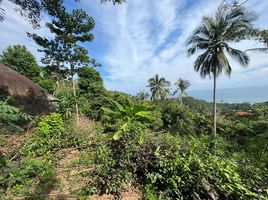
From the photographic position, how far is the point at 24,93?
9.89 metres

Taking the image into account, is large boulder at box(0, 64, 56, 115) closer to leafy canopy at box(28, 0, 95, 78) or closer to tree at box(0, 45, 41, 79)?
leafy canopy at box(28, 0, 95, 78)

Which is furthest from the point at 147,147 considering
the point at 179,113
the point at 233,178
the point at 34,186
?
the point at 179,113

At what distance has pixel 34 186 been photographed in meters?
4.11

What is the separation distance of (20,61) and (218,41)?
901 inches

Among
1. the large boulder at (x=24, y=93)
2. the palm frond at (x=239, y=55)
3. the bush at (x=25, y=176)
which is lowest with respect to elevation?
the bush at (x=25, y=176)

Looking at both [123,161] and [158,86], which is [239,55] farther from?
[158,86]

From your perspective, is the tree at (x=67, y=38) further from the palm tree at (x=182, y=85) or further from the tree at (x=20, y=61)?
the palm tree at (x=182, y=85)

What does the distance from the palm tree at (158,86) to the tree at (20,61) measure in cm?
2436

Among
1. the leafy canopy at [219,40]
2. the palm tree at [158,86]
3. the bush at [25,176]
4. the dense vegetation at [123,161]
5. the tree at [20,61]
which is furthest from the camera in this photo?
the palm tree at [158,86]

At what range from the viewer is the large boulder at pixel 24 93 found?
9.21 m

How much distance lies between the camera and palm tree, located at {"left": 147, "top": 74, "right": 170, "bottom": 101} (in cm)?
4106

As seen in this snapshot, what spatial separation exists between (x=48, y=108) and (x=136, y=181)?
734 cm

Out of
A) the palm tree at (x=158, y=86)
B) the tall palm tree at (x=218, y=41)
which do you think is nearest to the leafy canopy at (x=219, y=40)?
the tall palm tree at (x=218, y=41)

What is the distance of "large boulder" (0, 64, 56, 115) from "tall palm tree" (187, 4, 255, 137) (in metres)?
13.6
